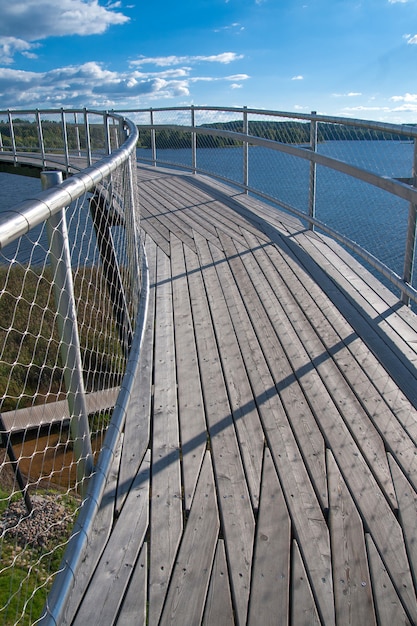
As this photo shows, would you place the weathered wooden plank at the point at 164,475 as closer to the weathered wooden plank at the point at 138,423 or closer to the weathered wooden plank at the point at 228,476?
the weathered wooden plank at the point at 138,423

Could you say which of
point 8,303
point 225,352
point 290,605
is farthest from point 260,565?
point 8,303

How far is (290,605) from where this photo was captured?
1769mm

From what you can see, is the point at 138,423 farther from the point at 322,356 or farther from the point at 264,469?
the point at 322,356

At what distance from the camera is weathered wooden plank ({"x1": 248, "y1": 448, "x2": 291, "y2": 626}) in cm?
175

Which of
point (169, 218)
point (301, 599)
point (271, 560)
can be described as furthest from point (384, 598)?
point (169, 218)

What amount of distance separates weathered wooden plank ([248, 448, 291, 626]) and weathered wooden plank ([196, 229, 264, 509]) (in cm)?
7

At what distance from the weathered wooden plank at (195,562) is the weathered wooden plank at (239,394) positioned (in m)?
0.20

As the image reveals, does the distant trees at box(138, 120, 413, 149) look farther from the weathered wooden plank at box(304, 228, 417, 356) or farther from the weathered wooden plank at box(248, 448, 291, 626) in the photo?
the weathered wooden plank at box(248, 448, 291, 626)

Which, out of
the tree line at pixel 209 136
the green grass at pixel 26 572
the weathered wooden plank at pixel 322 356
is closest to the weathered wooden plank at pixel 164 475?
the weathered wooden plank at pixel 322 356

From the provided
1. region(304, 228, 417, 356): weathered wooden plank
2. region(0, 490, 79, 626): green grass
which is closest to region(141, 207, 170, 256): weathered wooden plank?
region(304, 228, 417, 356): weathered wooden plank

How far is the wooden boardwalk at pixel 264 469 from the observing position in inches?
70.9

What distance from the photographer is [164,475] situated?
2.36 metres

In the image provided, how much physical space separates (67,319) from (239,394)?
138 cm

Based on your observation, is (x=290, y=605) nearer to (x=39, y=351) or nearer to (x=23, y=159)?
(x=39, y=351)
